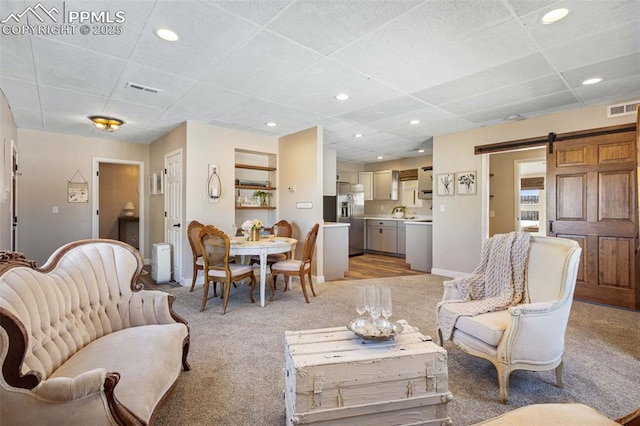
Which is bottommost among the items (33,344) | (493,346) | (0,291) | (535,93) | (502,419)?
(493,346)

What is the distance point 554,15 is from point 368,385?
2690 mm

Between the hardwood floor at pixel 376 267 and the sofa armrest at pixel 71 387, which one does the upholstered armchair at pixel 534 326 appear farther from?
the hardwood floor at pixel 376 267

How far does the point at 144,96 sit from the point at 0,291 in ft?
9.83

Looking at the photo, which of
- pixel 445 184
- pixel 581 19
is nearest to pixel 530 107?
pixel 445 184

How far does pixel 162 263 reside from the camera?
4.86 metres

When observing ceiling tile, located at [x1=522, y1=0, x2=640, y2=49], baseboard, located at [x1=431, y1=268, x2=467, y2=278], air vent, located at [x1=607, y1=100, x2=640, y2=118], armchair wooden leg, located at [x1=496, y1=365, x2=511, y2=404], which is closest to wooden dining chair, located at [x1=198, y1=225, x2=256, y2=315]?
armchair wooden leg, located at [x1=496, y1=365, x2=511, y2=404]

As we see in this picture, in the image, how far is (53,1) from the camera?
6.34ft

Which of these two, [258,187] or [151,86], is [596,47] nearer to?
[151,86]

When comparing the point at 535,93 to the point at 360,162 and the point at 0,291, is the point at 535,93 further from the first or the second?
the point at 360,162

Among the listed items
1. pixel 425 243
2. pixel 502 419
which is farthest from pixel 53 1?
pixel 425 243

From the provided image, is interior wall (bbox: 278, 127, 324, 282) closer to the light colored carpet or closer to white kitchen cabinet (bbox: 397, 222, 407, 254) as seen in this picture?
the light colored carpet

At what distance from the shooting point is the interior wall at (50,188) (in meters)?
5.18

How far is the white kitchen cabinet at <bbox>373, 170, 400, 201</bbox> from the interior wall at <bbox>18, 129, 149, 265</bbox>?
6292 millimetres

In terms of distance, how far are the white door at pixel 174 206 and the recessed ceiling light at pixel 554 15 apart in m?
4.71
